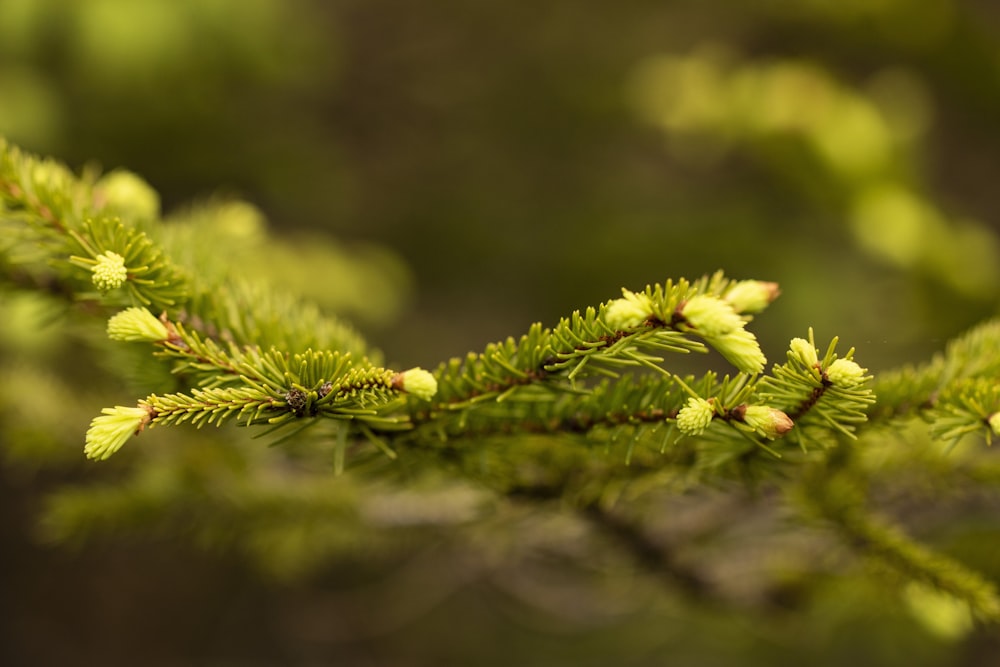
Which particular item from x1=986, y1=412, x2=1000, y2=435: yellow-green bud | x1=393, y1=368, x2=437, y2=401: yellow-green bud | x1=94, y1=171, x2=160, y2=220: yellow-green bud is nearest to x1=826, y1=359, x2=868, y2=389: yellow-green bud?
x1=986, y1=412, x2=1000, y2=435: yellow-green bud

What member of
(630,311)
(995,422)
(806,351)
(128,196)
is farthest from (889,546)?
(128,196)

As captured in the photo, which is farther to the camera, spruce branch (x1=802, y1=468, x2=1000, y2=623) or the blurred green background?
the blurred green background

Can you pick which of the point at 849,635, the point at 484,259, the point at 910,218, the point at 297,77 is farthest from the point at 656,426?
the point at 484,259

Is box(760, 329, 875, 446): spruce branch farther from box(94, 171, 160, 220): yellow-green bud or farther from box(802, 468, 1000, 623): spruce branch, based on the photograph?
box(94, 171, 160, 220): yellow-green bud

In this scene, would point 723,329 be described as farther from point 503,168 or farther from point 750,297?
point 503,168

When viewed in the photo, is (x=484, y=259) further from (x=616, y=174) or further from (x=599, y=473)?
(x=599, y=473)

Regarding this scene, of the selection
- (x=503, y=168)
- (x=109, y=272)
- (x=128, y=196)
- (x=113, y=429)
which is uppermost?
(x=503, y=168)
